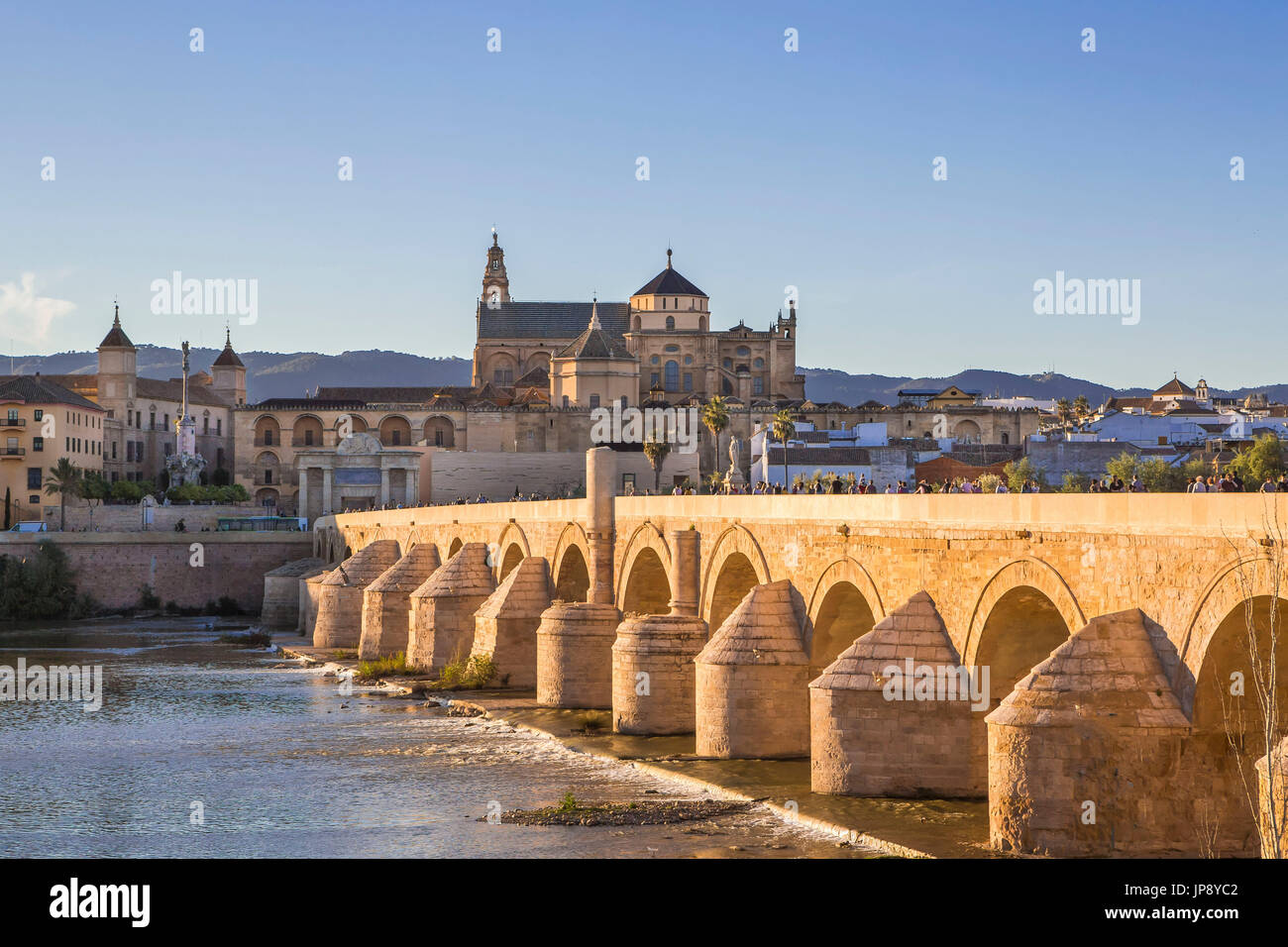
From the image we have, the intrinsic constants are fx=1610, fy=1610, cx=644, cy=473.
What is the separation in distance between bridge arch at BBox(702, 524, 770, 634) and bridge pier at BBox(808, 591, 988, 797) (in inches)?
296

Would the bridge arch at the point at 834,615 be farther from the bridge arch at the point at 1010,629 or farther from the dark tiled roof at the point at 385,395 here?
the dark tiled roof at the point at 385,395

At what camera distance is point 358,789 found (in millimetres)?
25016

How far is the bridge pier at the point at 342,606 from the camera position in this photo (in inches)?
2115

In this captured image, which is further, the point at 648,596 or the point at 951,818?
the point at 648,596

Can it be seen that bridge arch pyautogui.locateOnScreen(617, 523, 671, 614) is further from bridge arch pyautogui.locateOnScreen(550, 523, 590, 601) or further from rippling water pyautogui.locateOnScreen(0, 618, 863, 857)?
rippling water pyautogui.locateOnScreen(0, 618, 863, 857)

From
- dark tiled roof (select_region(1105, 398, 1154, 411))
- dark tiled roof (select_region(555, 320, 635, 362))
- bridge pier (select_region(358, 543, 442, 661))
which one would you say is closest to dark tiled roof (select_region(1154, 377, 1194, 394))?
dark tiled roof (select_region(1105, 398, 1154, 411))

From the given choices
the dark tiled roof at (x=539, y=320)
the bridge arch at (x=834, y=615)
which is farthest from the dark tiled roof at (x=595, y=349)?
the bridge arch at (x=834, y=615)

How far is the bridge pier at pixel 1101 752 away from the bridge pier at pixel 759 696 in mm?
8084

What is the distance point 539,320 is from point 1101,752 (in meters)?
110
